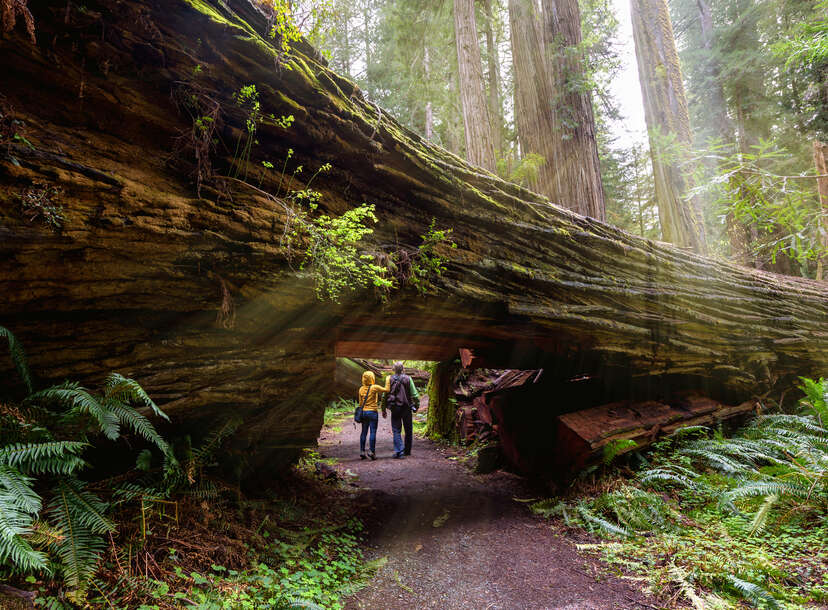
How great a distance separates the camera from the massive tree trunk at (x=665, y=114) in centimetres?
860

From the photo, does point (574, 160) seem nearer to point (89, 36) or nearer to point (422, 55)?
point (422, 55)

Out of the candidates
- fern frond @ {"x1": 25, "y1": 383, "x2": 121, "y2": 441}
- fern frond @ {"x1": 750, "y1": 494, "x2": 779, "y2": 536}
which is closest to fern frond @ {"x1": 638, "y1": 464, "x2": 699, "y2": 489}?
fern frond @ {"x1": 750, "y1": 494, "x2": 779, "y2": 536}

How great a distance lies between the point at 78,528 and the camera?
210cm

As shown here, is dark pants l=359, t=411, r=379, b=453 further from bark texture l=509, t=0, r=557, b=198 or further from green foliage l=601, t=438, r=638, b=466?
bark texture l=509, t=0, r=557, b=198

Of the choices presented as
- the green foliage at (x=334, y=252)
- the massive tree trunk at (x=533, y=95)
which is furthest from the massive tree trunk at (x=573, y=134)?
the green foliage at (x=334, y=252)

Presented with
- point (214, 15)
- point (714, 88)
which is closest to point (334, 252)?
point (214, 15)

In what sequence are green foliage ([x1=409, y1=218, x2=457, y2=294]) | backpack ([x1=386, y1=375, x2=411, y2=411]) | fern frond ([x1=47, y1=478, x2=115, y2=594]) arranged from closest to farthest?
fern frond ([x1=47, y1=478, x2=115, y2=594]) → green foliage ([x1=409, y1=218, x2=457, y2=294]) → backpack ([x1=386, y1=375, x2=411, y2=411])

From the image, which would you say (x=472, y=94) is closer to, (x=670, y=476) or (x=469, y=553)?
(x=670, y=476)

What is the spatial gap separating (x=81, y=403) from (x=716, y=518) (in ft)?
19.1

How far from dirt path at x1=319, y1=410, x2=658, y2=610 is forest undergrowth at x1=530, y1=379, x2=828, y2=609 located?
345 mm

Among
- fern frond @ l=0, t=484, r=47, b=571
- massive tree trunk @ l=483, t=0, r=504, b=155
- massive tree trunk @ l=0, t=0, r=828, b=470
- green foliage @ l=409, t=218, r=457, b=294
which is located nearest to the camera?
fern frond @ l=0, t=484, r=47, b=571

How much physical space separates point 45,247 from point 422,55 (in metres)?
12.5

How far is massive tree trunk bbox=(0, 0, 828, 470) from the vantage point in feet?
7.45

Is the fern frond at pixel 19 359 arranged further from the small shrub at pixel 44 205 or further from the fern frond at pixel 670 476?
the fern frond at pixel 670 476
